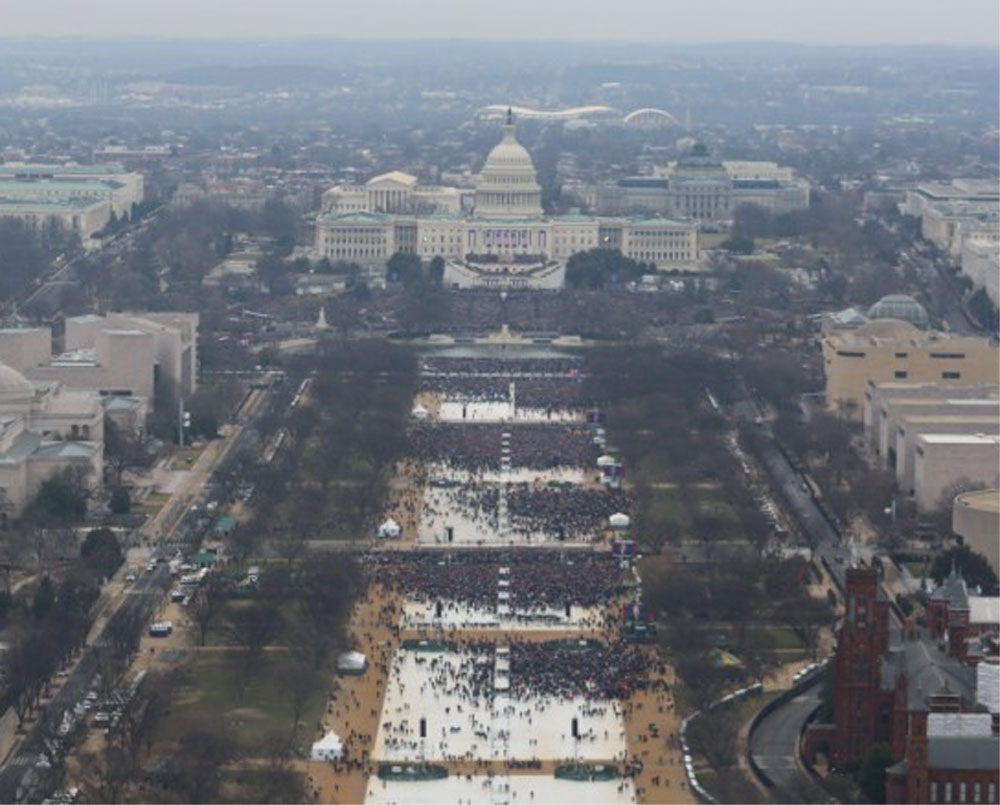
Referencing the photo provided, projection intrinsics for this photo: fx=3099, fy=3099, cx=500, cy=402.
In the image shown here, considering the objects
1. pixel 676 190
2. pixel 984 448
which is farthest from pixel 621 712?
pixel 676 190

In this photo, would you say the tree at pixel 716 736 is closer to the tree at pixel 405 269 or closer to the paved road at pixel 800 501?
the paved road at pixel 800 501

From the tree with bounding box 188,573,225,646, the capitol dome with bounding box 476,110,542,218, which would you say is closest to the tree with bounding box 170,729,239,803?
the tree with bounding box 188,573,225,646

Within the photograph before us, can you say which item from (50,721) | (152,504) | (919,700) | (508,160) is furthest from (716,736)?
(508,160)

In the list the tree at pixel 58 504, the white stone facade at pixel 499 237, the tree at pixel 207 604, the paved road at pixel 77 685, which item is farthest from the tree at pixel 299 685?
the white stone facade at pixel 499 237

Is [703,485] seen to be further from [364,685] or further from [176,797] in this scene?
[176,797]

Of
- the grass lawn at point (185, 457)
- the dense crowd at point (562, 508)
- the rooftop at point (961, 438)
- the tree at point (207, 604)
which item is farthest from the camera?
the grass lawn at point (185, 457)

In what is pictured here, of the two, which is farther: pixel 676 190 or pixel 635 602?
pixel 676 190
